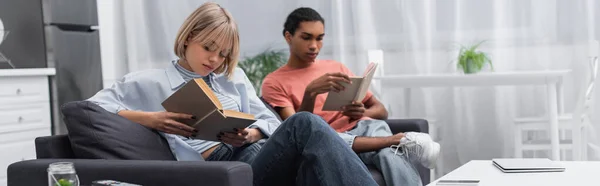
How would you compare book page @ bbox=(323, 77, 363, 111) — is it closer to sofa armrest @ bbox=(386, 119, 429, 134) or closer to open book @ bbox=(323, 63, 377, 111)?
open book @ bbox=(323, 63, 377, 111)

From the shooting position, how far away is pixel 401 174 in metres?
2.65

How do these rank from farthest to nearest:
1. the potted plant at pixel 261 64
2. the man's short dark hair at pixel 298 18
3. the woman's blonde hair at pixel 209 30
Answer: the potted plant at pixel 261 64
the man's short dark hair at pixel 298 18
the woman's blonde hair at pixel 209 30

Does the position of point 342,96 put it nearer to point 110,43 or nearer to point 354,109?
point 354,109

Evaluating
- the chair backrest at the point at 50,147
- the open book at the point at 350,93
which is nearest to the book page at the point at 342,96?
the open book at the point at 350,93

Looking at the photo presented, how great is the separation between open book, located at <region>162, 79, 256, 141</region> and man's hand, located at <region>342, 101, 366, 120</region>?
88 cm

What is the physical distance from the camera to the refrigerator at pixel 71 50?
454cm

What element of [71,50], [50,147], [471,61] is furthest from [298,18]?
[71,50]

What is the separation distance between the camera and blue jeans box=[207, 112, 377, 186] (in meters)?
2.22

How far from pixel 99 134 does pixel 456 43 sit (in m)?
2.83

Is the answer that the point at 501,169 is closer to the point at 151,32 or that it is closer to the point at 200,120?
the point at 200,120

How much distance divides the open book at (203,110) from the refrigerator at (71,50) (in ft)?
8.01

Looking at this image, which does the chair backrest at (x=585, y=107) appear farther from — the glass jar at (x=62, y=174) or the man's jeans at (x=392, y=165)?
the glass jar at (x=62, y=174)

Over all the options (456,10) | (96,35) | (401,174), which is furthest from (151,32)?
(401,174)

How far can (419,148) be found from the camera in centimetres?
267
